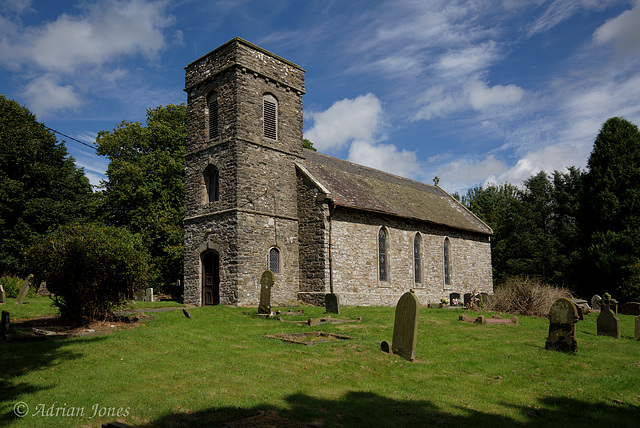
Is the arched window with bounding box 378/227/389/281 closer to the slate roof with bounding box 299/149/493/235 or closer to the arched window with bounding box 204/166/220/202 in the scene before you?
the slate roof with bounding box 299/149/493/235

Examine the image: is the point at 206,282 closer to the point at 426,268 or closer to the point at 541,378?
the point at 426,268

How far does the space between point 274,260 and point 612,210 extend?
24050mm

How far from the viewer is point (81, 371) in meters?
7.93

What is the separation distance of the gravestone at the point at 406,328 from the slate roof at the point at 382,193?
11.2 meters

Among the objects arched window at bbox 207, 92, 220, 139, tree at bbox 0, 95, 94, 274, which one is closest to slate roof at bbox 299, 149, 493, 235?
arched window at bbox 207, 92, 220, 139

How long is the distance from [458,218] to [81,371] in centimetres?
2816

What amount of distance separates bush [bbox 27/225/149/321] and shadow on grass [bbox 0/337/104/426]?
2.17 metres

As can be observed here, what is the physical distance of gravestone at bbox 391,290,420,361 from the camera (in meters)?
9.41

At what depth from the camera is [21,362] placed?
8.27 meters

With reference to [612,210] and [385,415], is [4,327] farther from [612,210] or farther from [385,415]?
[612,210]

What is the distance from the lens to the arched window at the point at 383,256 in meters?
23.5

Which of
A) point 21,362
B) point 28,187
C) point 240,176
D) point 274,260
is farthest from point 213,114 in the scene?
point 28,187

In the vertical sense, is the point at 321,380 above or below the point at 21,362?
below

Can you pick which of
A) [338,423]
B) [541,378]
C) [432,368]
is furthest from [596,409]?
[338,423]
